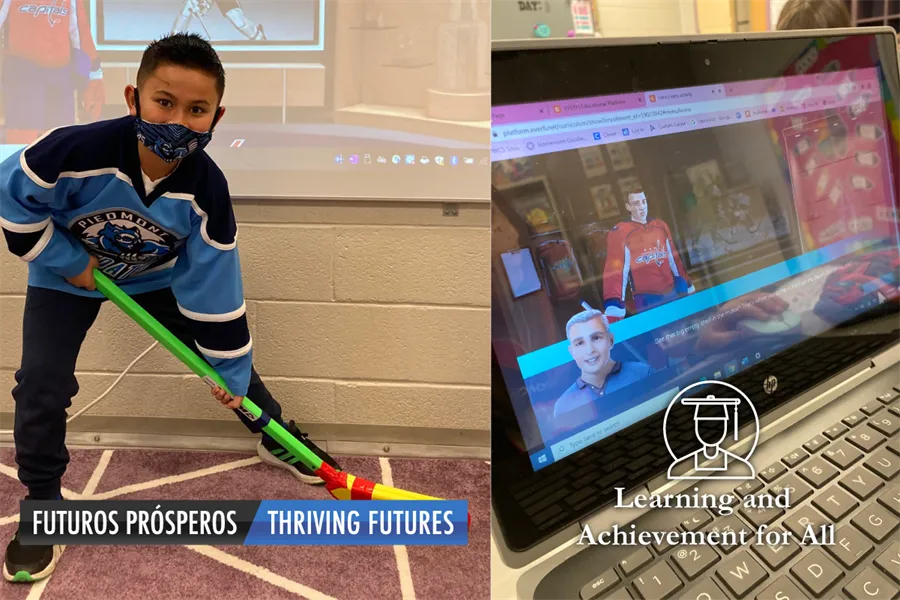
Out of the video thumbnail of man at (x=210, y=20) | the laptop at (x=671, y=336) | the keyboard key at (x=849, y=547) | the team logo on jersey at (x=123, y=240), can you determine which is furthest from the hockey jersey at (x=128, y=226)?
the keyboard key at (x=849, y=547)

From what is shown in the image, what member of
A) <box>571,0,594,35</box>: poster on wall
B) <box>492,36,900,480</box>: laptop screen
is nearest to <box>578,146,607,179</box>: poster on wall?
<box>492,36,900,480</box>: laptop screen

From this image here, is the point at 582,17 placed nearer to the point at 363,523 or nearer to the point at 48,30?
the point at 363,523

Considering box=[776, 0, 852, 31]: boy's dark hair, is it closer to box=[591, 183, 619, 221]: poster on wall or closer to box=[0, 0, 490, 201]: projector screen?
box=[591, 183, 619, 221]: poster on wall

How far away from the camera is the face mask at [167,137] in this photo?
798 millimetres

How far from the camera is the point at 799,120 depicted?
1.00 ft

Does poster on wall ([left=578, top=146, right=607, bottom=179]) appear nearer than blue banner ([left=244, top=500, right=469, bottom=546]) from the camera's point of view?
Yes

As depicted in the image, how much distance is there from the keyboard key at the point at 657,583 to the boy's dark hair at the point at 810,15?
33cm

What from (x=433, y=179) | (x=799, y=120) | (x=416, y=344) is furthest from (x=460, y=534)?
(x=799, y=120)

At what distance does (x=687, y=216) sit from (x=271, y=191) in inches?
38.9

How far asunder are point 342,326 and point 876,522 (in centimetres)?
105

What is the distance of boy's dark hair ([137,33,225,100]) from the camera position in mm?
777

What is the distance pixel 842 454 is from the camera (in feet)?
0.97

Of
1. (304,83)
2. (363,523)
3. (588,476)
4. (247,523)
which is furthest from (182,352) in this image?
(588,476)

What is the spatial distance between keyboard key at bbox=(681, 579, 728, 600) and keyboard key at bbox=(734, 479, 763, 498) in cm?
4
